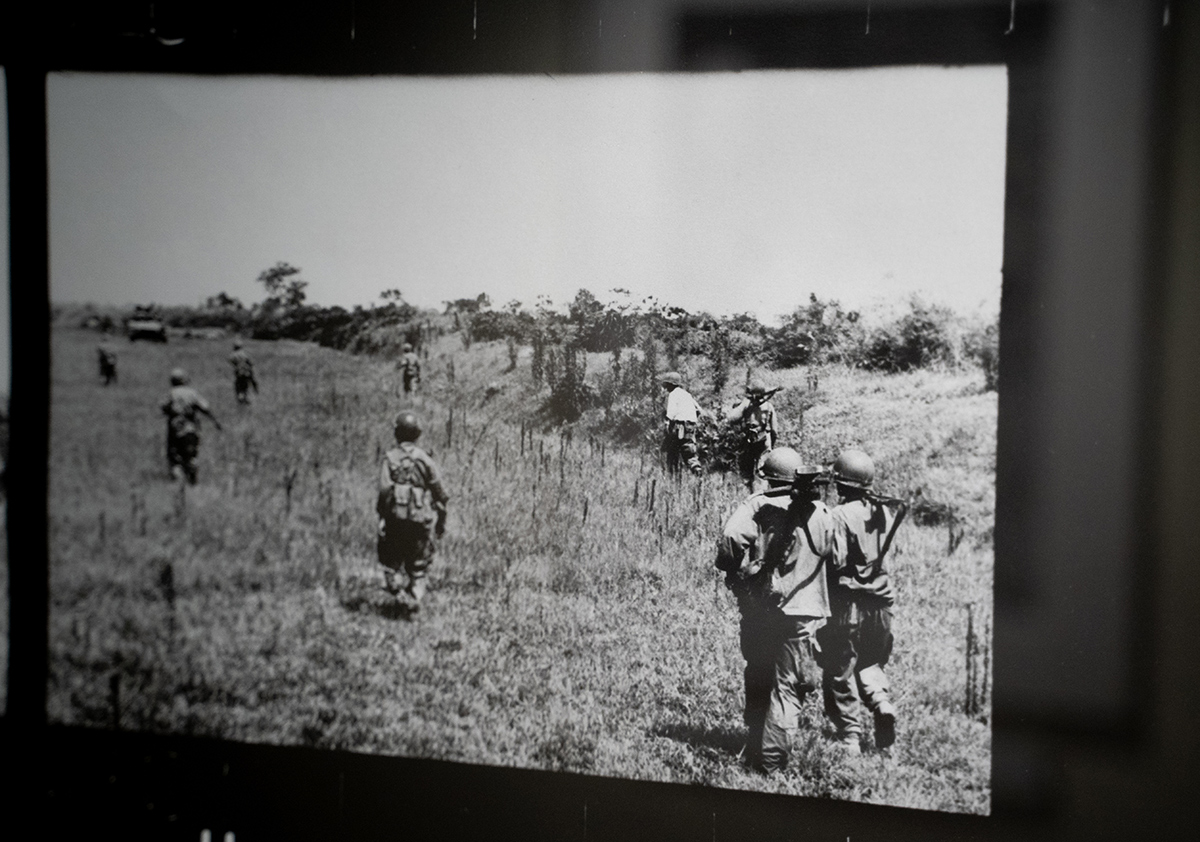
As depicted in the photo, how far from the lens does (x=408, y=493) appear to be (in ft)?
6.50

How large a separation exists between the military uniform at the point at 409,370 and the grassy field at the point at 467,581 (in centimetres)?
3

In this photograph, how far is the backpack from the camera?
77.9 inches

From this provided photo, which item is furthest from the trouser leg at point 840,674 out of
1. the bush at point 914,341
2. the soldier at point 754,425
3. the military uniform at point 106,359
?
the military uniform at point 106,359

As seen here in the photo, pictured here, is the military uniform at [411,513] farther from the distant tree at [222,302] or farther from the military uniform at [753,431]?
the military uniform at [753,431]

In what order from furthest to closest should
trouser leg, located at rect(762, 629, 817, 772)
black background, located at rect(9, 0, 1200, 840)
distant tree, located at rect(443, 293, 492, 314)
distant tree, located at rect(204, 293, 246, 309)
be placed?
distant tree, located at rect(204, 293, 246, 309) < distant tree, located at rect(443, 293, 492, 314) < trouser leg, located at rect(762, 629, 817, 772) < black background, located at rect(9, 0, 1200, 840)

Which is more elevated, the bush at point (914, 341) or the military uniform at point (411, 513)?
the bush at point (914, 341)

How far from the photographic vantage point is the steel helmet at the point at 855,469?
1.82 metres

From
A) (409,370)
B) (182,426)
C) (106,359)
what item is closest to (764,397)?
(409,370)

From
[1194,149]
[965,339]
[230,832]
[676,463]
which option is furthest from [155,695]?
[1194,149]

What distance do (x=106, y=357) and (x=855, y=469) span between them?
6.64ft

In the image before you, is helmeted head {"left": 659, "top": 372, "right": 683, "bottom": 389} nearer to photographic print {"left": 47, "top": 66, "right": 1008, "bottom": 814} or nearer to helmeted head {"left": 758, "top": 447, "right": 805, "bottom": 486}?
photographic print {"left": 47, "top": 66, "right": 1008, "bottom": 814}

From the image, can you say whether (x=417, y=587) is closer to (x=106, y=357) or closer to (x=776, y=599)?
(x=776, y=599)

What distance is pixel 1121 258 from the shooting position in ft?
5.71

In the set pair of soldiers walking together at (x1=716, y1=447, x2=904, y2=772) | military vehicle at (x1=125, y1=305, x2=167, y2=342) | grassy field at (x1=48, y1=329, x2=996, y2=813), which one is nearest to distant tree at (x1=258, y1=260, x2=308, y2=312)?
grassy field at (x1=48, y1=329, x2=996, y2=813)
